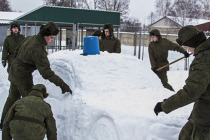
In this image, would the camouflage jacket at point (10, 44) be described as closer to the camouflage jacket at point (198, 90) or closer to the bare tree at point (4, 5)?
the camouflage jacket at point (198, 90)

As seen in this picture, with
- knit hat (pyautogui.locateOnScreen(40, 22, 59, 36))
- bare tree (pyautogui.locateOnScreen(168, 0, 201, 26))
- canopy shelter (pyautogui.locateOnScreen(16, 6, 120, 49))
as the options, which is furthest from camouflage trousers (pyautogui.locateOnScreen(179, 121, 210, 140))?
bare tree (pyautogui.locateOnScreen(168, 0, 201, 26))

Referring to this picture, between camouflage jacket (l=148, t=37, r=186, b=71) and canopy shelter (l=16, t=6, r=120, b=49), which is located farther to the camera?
canopy shelter (l=16, t=6, r=120, b=49)

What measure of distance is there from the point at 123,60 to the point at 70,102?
1.21m

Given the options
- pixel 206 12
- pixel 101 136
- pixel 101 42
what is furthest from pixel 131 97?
pixel 206 12

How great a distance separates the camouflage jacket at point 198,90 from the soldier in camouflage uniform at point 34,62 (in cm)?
182

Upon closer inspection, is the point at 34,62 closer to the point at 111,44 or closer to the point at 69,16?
the point at 111,44

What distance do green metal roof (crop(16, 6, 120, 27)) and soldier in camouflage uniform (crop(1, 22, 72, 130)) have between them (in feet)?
38.1

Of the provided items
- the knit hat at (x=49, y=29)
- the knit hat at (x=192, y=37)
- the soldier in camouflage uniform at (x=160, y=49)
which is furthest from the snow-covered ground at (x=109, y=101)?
the soldier in camouflage uniform at (x=160, y=49)

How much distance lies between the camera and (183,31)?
256 cm

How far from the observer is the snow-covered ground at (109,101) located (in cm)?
297

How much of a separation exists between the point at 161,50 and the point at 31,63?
135 inches

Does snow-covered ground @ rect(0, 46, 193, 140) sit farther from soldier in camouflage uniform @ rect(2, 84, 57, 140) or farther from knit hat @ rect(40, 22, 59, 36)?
soldier in camouflage uniform @ rect(2, 84, 57, 140)

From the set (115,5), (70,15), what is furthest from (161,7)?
(70,15)

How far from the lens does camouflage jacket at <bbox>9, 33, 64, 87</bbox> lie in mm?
3850
